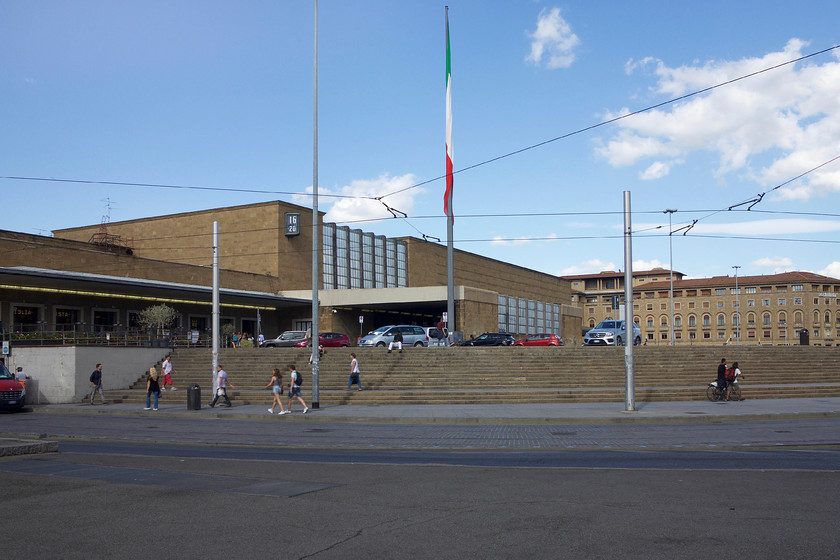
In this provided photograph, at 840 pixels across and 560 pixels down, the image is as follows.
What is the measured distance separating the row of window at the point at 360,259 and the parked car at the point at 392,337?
Answer: 23352mm

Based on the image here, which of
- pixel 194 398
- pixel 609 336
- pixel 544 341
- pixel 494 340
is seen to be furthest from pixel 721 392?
pixel 494 340

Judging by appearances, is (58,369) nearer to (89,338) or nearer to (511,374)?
(89,338)

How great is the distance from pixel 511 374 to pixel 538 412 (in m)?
9.46

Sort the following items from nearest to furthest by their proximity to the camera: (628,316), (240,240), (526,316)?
1. (628,316)
2. (240,240)
3. (526,316)

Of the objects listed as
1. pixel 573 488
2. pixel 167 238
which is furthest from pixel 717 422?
pixel 167 238

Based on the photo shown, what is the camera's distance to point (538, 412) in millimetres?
22500

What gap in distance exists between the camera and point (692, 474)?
10.8 m

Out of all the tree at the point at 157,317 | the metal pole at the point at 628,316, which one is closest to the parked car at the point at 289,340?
the tree at the point at 157,317

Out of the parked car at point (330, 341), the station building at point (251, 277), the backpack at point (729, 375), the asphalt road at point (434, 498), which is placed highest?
the station building at point (251, 277)

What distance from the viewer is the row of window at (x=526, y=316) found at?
70.3 metres

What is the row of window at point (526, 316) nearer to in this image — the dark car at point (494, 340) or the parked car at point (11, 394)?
the dark car at point (494, 340)

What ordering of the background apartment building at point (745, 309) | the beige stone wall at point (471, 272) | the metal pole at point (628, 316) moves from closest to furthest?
the metal pole at point (628, 316), the beige stone wall at point (471, 272), the background apartment building at point (745, 309)

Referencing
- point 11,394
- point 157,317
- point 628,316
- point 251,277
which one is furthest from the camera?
point 251,277

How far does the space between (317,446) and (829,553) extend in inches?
449
